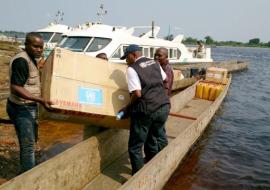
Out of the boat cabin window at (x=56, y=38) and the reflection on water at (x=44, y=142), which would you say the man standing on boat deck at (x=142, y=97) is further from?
the boat cabin window at (x=56, y=38)

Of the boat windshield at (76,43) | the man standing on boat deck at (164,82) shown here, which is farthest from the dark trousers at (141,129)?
the boat windshield at (76,43)

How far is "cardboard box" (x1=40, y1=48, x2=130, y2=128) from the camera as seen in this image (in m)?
4.59

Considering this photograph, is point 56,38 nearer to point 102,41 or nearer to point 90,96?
point 102,41

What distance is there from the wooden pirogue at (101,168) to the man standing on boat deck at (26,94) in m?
0.43

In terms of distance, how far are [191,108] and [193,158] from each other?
382 cm

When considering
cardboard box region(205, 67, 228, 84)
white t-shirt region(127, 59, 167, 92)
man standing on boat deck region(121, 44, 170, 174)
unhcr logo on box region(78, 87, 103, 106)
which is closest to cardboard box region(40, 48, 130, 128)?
unhcr logo on box region(78, 87, 103, 106)

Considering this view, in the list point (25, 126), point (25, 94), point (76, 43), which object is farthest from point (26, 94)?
point (76, 43)

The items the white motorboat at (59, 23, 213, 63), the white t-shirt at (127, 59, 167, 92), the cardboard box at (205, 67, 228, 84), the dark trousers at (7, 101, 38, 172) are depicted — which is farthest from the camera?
the cardboard box at (205, 67, 228, 84)

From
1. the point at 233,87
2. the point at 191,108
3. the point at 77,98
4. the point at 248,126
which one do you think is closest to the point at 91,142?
the point at 77,98

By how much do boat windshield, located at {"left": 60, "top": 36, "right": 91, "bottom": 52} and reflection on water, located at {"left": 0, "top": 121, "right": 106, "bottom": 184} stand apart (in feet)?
17.5

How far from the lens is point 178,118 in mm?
10328

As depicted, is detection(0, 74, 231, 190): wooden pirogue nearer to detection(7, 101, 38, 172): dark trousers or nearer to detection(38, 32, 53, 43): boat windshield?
detection(7, 101, 38, 172): dark trousers

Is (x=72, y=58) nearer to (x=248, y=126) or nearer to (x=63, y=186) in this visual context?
(x=63, y=186)

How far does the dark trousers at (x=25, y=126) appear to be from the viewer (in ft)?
15.6
